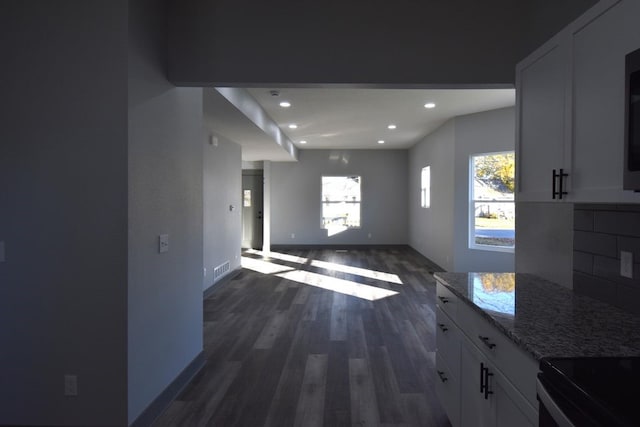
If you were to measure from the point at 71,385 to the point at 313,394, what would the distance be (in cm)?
150

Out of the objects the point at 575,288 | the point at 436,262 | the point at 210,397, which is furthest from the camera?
the point at 436,262

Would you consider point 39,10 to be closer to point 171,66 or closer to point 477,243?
point 171,66

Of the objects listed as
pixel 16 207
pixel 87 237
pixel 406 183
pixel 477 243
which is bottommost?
pixel 477 243

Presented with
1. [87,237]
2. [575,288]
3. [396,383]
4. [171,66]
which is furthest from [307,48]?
[396,383]

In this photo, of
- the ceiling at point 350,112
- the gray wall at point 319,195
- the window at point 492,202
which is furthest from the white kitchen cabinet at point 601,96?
the gray wall at point 319,195

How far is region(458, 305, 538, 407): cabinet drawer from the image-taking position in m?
1.25

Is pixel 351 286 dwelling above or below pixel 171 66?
below

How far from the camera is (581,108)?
1.49m

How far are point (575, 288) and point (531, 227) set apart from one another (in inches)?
21.1

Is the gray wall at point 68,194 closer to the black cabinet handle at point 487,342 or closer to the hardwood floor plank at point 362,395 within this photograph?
the hardwood floor plank at point 362,395

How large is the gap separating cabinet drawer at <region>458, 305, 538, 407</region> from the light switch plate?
1.85m

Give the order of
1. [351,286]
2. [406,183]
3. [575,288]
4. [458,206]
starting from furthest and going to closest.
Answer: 1. [406,183]
2. [458,206]
3. [351,286]
4. [575,288]

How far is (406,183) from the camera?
403 inches

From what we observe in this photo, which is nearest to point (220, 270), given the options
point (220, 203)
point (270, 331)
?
point (220, 203)
